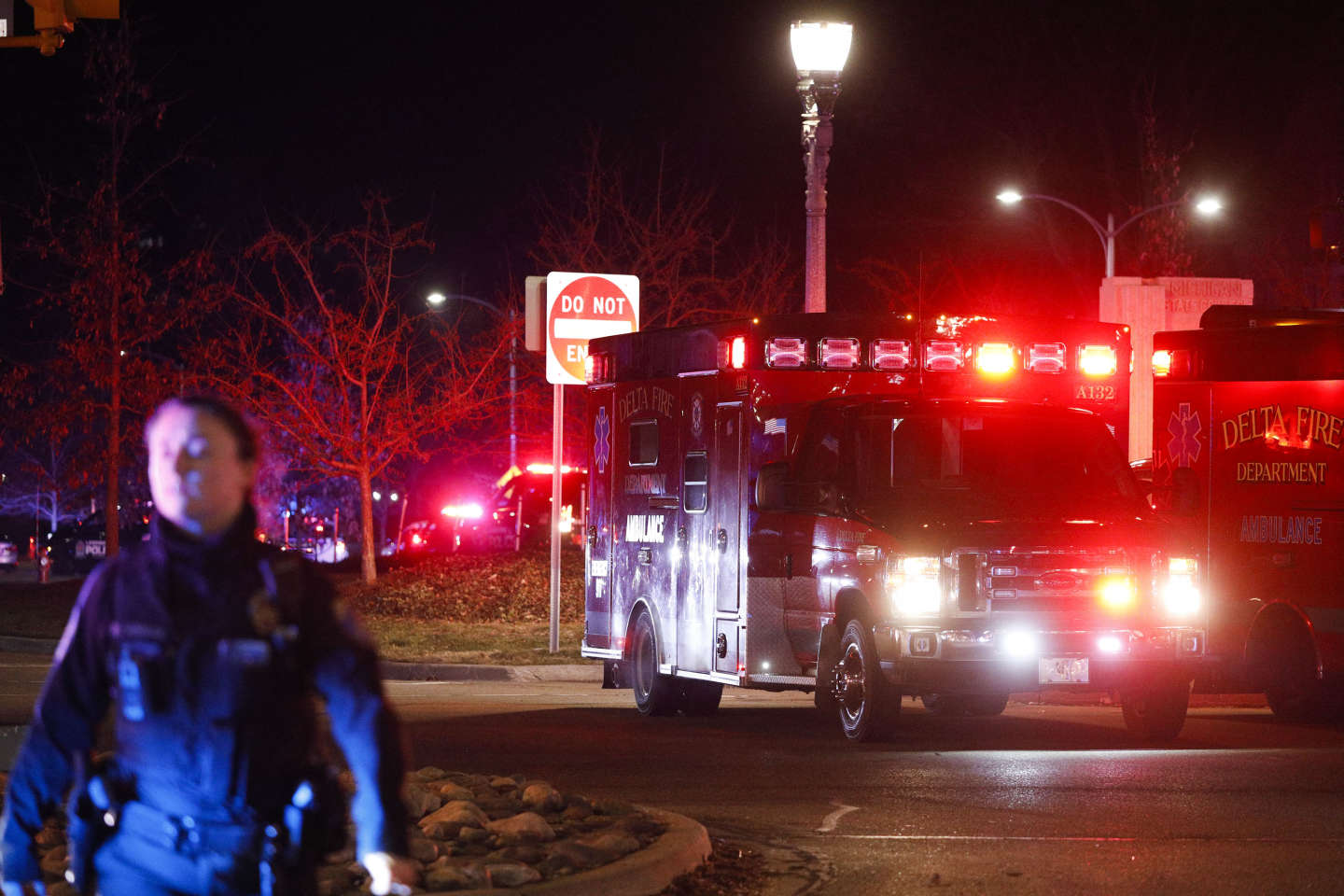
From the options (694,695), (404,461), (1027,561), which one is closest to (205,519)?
(1027,561)

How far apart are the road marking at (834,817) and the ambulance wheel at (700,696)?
198 inches

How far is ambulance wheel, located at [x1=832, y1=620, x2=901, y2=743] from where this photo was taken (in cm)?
1305

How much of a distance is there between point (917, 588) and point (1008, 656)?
0.72 meters

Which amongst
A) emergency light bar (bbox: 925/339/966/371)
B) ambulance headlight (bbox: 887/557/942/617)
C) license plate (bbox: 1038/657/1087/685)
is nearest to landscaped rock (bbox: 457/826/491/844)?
ambulance headlight (bbox: 887/557/942/617)

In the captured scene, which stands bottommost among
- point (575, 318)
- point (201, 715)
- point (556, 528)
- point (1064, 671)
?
point (1064, 671)

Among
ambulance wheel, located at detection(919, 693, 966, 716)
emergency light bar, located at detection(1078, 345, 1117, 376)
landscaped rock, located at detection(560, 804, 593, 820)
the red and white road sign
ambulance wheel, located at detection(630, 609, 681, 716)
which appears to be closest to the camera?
landscaped rock, located at detection(560, 804, 593, 820)

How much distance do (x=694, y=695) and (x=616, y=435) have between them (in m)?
2.26

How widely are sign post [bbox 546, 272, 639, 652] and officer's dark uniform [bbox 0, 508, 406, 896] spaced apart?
646 inches

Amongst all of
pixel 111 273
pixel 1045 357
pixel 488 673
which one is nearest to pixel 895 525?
pixel 1045 357

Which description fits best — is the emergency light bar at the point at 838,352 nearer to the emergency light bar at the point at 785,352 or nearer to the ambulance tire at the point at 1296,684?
the emergency light bar at the point at 785,352

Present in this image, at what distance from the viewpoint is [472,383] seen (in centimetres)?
2956

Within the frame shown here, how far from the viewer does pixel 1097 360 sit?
578 inches

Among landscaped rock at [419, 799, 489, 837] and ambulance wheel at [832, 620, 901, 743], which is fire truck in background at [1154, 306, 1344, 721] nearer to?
ambulance wheel at [832, 620, 901, 743]

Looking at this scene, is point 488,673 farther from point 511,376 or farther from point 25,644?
point 511,376
